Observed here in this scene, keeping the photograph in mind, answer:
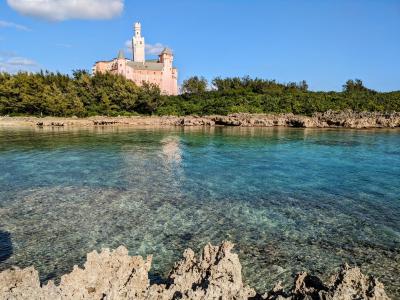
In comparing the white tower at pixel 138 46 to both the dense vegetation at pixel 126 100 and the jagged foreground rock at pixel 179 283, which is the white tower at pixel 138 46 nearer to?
the dense vegetation at pixel 126 100

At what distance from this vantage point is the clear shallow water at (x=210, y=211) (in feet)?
30.5

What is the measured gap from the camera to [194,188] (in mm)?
16656

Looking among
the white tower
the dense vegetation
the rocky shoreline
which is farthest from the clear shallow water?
the white tower

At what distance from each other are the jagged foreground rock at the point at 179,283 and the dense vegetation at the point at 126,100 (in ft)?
228

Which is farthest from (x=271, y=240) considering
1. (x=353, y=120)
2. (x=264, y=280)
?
(x=353, y=120)

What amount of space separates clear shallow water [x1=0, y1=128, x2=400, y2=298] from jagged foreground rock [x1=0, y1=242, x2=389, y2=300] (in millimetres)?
2196

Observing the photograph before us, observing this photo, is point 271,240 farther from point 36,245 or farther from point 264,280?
point 36,245

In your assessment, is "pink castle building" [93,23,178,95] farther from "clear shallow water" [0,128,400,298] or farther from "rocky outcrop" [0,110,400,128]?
"clear shallow water" [0,128,400,298]

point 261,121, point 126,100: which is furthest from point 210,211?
point 126,100

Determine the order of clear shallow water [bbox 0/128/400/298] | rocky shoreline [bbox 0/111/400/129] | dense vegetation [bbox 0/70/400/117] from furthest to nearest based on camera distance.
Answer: dense vegetation [bbox 0/70/400/117]
rocky shoreline [bbox 0/111/400/129]
clear shallow water [bbox 0/128/400/298]

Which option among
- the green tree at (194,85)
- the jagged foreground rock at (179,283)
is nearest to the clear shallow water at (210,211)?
the jagged foreground rock at (179,283)

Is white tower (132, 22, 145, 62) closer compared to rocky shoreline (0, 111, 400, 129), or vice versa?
rocky shoreline (0, 111, 400, 129)

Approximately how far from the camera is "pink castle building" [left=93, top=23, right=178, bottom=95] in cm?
12369

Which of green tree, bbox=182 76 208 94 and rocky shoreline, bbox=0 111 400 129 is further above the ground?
green tree, bbox=182 76 208 94
